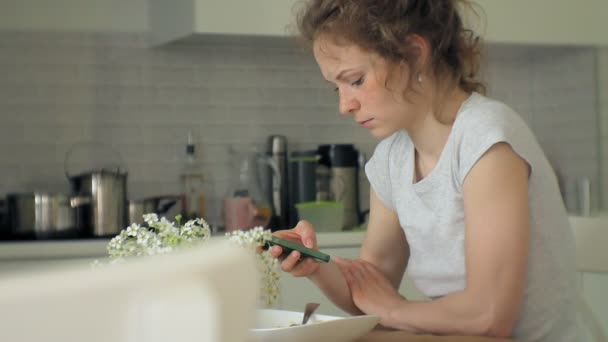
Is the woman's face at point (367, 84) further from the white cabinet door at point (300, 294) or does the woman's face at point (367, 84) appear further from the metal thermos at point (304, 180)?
the metal thermos at point (304, 180)

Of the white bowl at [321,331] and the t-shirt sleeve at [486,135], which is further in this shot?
the t-shirt sleeve at [486,135]

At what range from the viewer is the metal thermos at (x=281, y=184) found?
3.43 meters

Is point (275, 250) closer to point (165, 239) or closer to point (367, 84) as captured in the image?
point (165, 239)

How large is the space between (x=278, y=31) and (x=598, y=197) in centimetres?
150

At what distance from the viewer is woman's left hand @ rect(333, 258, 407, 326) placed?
1.46m

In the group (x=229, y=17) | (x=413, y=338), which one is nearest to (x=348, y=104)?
(x=413, y=338)

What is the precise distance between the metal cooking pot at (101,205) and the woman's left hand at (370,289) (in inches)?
60.1

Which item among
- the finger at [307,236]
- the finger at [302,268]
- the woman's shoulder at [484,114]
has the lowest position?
the finger at [302,268]

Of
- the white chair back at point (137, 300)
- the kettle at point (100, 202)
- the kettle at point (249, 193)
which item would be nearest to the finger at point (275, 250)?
the white chair back at point (137, 300)

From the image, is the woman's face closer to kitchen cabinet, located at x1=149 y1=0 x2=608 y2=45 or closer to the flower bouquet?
the flower bouquet

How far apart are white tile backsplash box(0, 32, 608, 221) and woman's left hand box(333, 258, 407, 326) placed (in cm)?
189

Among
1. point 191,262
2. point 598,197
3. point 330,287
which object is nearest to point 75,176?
point 330,287

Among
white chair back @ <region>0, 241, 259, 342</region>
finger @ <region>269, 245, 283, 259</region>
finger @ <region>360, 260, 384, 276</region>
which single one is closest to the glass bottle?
finger @ <region>360, 260, 384, 276</region>

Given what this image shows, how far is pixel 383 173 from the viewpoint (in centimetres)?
175
